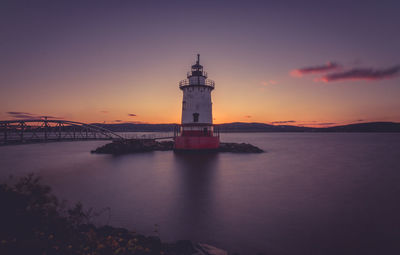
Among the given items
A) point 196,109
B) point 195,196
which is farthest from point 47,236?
point 196,109

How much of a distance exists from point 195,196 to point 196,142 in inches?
598

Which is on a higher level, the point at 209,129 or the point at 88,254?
the point at 209,129

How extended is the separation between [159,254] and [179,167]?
16312 mm

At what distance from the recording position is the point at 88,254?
4.27 m

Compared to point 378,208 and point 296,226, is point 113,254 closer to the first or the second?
point 296,226

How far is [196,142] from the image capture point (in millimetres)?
27516

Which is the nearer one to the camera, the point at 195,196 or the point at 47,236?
the point at 47,236

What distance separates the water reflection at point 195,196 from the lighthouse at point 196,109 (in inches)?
188

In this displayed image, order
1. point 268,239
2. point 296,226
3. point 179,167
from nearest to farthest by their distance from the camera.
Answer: point 268,239, point 296,226, point 179,167

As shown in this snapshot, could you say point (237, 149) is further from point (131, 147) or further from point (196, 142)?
point (131, 147)

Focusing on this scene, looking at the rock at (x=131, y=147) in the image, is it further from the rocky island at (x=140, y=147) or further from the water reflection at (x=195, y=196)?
the water reflection at (x=195, y=196)

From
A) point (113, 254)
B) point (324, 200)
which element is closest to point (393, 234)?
point (324, 200)

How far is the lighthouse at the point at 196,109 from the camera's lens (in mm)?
26125

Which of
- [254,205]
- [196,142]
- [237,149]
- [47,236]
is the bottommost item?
[254,205]
